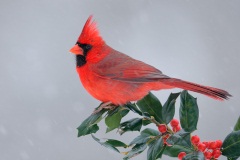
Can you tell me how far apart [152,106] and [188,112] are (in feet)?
0.33

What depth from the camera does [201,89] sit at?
A: 0.92 metres

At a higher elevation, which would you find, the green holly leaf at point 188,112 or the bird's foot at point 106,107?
the green holly leaf at point 188,112

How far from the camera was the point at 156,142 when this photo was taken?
2.37ft

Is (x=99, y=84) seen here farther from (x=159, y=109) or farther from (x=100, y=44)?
(x=159, y=109)

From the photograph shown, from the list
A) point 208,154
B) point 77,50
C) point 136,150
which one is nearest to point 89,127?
point 136,150

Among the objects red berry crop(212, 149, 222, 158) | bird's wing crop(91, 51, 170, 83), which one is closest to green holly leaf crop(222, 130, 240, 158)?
red berry crop(212, 149, 222, 158)

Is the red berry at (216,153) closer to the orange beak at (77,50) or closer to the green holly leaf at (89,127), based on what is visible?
the green holly leaf at (89,127)

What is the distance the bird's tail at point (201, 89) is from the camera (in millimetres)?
816

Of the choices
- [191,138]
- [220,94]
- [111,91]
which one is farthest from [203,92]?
[111,91]

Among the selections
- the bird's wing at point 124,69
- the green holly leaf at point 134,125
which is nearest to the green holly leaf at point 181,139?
the green holly leaf at point 134,125

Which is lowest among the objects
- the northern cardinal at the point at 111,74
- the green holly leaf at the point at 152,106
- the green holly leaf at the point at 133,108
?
the green holly leaf at the point at 133,108

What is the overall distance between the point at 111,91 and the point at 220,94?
386 millimetres

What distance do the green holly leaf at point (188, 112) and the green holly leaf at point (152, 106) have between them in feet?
0.19

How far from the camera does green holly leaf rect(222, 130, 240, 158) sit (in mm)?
737
